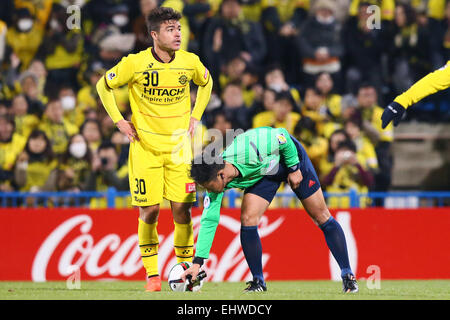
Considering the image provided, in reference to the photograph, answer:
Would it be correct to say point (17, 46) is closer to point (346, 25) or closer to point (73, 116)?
point (73, 116)

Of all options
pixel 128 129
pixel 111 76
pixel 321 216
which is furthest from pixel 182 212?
pixel 111 76

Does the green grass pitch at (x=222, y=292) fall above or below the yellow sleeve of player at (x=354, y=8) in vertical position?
below

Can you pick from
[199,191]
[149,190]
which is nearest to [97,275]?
[199,191]

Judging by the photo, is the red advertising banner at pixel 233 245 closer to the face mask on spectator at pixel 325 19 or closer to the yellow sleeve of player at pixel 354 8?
the face mask on spectator at pixel 325 19

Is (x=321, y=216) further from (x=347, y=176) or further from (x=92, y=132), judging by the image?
(x=92, y=132)

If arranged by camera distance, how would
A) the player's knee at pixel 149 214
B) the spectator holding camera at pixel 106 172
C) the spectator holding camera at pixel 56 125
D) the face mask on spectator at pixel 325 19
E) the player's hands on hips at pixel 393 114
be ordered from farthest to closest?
the face mask on spectator at pixel 325 19
the spectator holding camera at pixel 56 125
the spectator holding camera at pixel 106 172
the player's knee at pixel 149 214
the player's hands on hips at pixel 393 114

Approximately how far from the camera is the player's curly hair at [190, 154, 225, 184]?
792 centimetres

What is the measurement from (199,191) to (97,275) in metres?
1.84

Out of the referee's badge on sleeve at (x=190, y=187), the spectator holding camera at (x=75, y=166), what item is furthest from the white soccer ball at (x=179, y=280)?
the spectator holding camera at (x=75, y=166)

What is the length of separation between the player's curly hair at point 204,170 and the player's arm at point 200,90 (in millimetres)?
1292

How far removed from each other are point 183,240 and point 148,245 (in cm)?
37

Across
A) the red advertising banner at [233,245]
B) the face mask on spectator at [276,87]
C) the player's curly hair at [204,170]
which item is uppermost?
the face mask on spectator at [276,87]

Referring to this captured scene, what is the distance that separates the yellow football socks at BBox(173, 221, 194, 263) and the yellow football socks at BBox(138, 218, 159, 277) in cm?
23

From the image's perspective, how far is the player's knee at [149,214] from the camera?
29.9 ft
